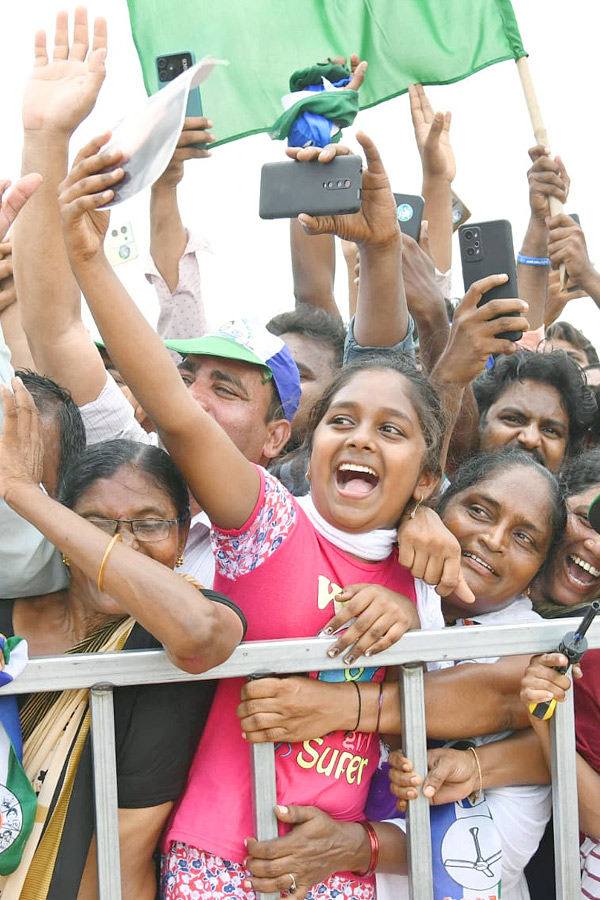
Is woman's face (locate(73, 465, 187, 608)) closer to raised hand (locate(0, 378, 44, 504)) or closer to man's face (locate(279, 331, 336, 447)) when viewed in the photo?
raised hand (locate(0, 378, 44, 504))

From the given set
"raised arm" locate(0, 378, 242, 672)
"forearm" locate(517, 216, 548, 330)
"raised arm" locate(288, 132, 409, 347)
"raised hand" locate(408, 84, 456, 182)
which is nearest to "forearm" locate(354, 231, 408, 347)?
"raised arm" locate(288, 132, 409, 347)

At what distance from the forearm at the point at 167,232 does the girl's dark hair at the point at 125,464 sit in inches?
62.7

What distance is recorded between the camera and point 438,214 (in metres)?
4.53

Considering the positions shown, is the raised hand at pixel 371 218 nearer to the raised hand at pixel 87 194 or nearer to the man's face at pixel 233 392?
the man's face at pixel 233 392

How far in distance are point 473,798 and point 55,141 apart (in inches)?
75.0

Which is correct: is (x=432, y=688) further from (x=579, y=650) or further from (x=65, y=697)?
(x=65, y=697)

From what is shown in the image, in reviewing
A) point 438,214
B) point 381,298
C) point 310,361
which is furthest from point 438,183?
point 381,298

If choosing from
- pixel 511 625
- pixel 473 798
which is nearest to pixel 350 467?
pixel 511 625

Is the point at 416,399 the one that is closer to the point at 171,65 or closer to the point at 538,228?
the point at 171,65

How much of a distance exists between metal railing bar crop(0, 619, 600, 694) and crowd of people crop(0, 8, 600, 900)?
0.04 metres

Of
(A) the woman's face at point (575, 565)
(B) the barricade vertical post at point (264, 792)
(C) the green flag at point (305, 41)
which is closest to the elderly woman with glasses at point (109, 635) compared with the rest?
(B) the barricade vertical post at point (264, 792)

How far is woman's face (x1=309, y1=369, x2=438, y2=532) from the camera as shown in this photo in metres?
2.35

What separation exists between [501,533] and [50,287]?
1296 millimetres

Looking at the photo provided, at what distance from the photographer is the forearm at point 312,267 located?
4.41 meters
